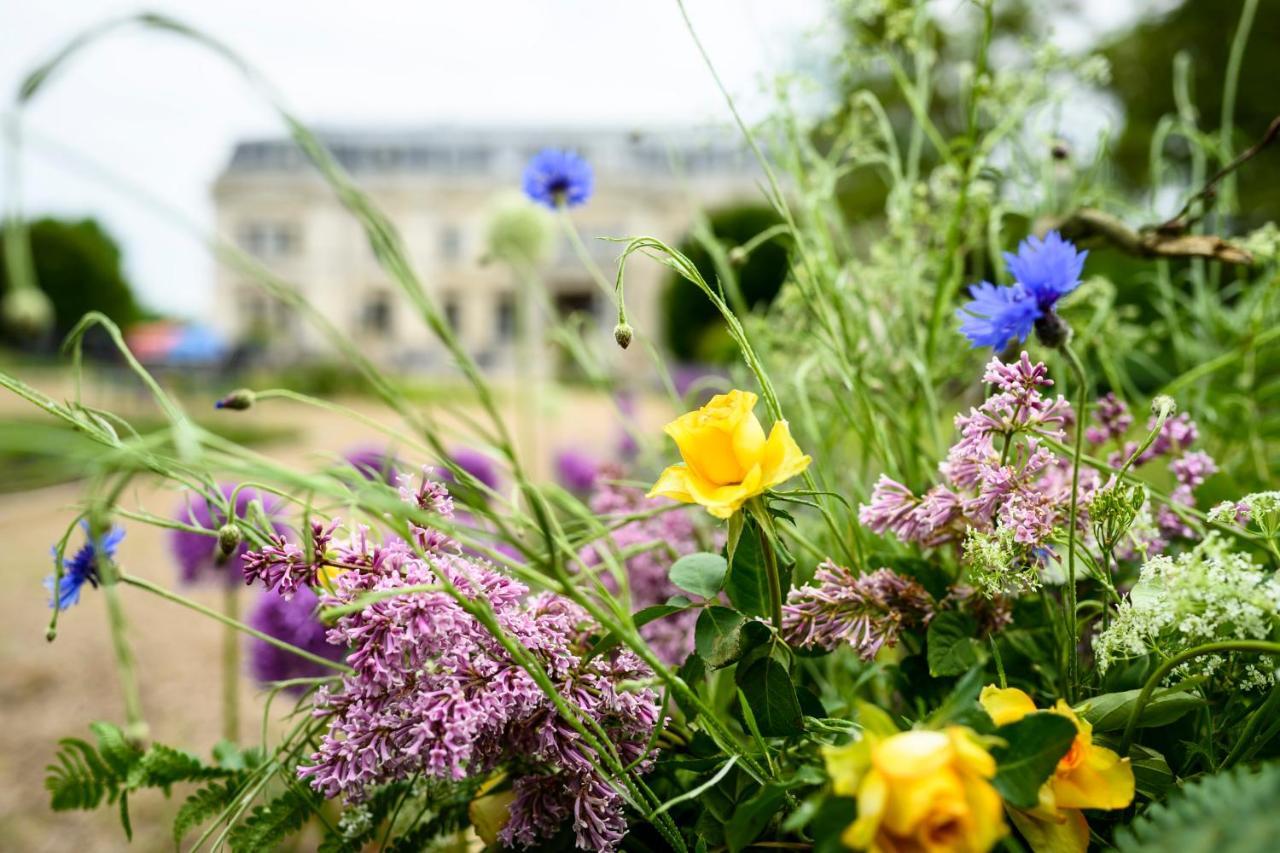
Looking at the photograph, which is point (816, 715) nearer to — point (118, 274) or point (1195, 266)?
point (1195, 266)

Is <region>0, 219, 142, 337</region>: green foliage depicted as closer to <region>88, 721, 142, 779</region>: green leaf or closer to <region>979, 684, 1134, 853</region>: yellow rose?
<region>88, 721, 142, 779</region>: green leaf

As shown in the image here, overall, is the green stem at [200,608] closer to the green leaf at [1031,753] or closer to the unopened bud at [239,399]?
the unopened bud at [239,399]

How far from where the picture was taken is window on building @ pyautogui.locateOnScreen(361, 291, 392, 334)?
56.8 feet

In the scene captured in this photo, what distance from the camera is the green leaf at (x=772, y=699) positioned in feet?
1.19

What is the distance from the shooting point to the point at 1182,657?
0.98 ft

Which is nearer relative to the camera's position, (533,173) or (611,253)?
(533,173)

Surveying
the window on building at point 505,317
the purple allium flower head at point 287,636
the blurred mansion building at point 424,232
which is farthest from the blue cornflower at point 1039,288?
the window on building at point 505,317

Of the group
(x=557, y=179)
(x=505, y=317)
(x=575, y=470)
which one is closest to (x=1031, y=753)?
(x=557, y=179)

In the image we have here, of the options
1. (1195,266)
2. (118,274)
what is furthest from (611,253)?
(1195,266)

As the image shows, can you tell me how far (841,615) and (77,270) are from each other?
1791cm

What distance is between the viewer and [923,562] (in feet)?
1.48

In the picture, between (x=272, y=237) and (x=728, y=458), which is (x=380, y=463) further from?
(x=272, y=237)

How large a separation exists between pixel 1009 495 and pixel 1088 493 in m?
0.05

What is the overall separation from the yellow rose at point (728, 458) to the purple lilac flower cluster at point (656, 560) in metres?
0.23
